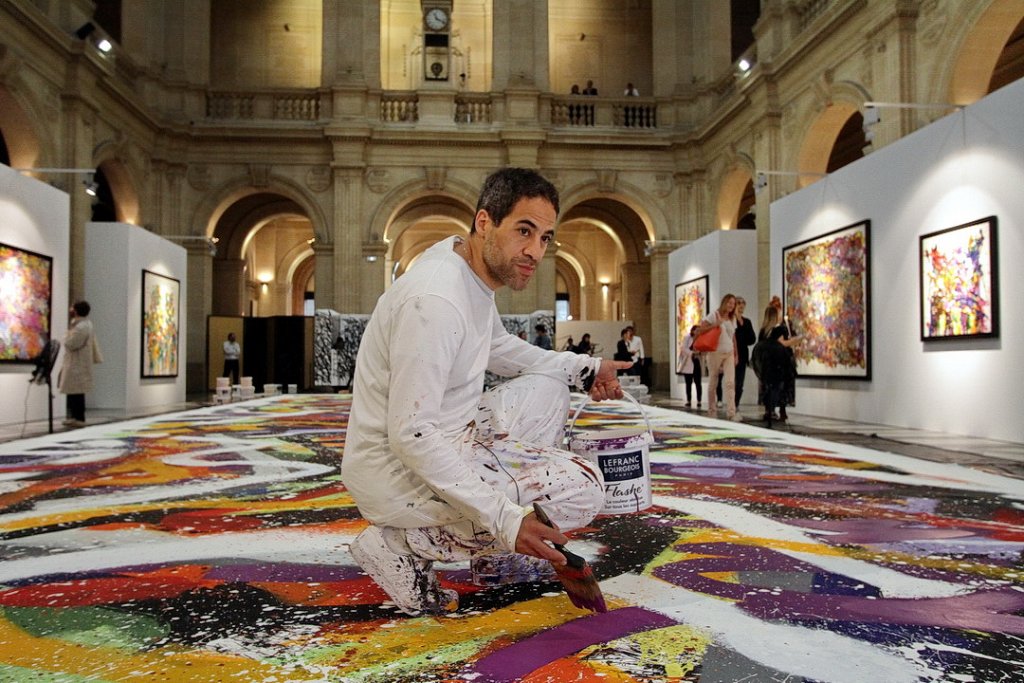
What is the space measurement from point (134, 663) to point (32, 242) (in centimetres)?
1082

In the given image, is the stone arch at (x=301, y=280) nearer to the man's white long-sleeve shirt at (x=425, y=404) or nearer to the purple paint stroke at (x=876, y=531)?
the purple paint stroke at (x=876, y=531)

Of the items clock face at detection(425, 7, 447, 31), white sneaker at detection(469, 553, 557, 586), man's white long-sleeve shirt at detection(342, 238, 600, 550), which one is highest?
clock face at detection(425, 7, 447, 31)

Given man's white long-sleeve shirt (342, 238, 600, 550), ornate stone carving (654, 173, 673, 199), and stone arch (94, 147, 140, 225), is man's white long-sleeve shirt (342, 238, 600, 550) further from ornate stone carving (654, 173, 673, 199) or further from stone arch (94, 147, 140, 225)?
ornate stone carving (654, 173, 673, 199)

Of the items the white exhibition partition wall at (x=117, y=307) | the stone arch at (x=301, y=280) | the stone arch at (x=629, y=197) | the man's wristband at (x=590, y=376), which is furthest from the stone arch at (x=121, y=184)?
the man's wristband at (x=590, y=376)

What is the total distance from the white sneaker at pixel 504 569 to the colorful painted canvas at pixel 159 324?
13161 millimetres

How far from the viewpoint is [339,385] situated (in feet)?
65.6

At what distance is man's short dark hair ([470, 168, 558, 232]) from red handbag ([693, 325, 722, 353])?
8.21 meters

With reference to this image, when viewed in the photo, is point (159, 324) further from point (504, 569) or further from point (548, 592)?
point (548, 592)

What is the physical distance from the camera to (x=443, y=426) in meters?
2.17

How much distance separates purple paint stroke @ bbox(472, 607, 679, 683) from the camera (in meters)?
1.83

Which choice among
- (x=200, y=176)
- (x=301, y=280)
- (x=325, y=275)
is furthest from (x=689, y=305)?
(x=301, y=280)

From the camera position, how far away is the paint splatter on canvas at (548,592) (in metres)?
1.88

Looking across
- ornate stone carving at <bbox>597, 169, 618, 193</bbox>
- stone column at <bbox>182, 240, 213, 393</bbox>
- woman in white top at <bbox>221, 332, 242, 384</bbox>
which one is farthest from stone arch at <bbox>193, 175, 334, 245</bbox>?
ornate stone carving at <bbox>597, 169, 618, 193</bbox>

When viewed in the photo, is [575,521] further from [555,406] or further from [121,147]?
[121,147]
